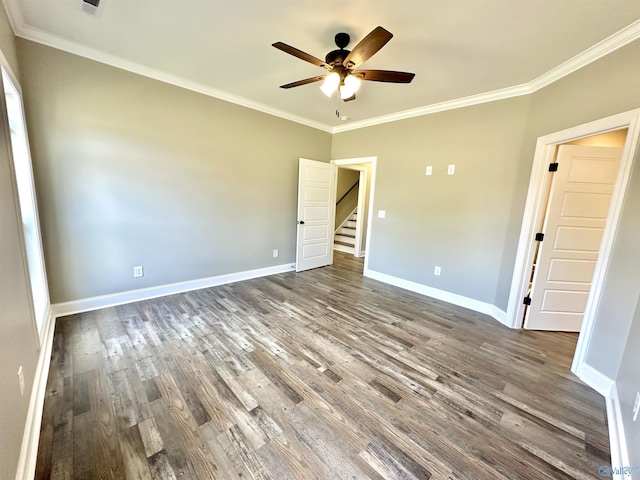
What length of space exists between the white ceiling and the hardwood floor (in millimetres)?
2735

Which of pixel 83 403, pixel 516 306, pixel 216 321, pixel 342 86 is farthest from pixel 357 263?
pixel 83 403

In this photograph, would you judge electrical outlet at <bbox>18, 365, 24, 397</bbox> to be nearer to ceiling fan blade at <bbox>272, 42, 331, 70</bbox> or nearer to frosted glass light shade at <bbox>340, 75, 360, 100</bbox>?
ceiling fan blade at <bbox>272, 42, 331, 70</bbox>

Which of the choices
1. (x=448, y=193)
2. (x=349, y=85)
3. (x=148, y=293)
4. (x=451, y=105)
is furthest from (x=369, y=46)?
(x=148, y=293)

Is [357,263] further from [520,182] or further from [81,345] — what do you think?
[81,345]

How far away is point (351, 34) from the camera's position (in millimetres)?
2082

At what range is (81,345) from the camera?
7.36 ft

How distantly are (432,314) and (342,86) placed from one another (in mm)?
2810

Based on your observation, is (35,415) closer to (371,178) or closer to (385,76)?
(385,76)

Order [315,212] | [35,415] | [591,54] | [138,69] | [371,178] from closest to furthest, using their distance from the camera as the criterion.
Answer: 1. [35,415]
2. [591,54]
3. [138,69]
4. [371,178]
5. [315,212]

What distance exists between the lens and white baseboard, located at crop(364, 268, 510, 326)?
3201 millimetres

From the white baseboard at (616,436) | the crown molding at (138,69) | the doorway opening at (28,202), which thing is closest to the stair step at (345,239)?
the crown molding at (138,69)

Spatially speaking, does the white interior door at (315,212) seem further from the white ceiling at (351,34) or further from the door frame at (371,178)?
the white ceiling at (351,34)

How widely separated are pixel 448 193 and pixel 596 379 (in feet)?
7.79

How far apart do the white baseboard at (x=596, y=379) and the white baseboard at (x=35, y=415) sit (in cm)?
362
